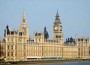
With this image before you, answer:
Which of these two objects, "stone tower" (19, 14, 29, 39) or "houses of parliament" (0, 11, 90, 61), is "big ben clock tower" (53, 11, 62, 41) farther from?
"stone tower" (19, 14, 29, 39)

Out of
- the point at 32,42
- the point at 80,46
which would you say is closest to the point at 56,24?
the point at 80,46

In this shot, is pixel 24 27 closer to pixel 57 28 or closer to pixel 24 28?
pixel 24 28

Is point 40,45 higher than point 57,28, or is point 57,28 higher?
point 57,28

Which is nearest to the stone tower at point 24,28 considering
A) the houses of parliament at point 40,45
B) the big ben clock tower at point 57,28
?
the houses of parliament at point 40,45

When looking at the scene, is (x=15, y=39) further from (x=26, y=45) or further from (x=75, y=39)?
(x=75, y=39)

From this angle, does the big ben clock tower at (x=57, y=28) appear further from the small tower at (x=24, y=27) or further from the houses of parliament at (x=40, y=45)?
the small tower at (x=24, y=27)

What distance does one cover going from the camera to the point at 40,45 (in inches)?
5084

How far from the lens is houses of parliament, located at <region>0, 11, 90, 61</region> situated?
118125mm

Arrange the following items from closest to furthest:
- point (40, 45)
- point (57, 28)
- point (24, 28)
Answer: point (24, 28) → point (40, 45) → point (57, 28)

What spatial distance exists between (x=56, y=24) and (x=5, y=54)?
33091 mm

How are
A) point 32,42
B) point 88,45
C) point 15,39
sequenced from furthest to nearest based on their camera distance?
1. point 88,45
2. point 32,42
3. point 15,39

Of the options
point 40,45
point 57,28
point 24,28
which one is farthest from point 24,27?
point 57,28

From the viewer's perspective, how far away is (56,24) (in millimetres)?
147375

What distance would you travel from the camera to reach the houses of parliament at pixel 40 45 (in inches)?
4651
